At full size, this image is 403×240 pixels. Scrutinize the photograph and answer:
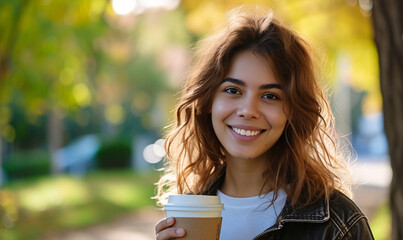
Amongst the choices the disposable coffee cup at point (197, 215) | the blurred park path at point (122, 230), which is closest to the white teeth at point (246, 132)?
the disposable coffee cup at point (197, 215)

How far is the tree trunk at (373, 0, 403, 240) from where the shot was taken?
401 centimetres

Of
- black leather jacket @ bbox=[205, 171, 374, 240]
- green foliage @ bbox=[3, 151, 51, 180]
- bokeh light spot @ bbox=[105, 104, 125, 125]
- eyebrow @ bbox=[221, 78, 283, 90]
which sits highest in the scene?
bokeh light spot @ bbox=[105, 104, 125, 125]

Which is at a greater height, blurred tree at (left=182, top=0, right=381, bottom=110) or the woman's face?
blurred tree at (left=182, top=0, right=381, bottom=110)

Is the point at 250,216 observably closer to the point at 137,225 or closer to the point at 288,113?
the point at 288,113

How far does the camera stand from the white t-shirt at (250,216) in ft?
9.27

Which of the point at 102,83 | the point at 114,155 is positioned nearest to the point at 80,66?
the point at 114,155

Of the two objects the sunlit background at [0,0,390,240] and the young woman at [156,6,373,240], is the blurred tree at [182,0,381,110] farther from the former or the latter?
the young woman at [156,6,373,240]

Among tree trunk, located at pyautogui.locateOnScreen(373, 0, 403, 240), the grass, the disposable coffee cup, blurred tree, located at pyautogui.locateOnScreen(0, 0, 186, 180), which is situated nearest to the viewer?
the disposable coffee cup

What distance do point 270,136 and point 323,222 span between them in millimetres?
420

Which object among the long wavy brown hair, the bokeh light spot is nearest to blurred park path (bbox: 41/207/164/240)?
the long wavy brown hair

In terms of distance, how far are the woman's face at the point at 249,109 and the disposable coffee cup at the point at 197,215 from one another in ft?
1.46

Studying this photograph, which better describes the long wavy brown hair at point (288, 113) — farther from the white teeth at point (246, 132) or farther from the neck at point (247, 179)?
the white teeth at point (246, 132)

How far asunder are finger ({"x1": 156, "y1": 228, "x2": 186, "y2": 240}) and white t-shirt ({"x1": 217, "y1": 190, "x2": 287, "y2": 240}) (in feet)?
1.59

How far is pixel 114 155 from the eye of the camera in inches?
1134
